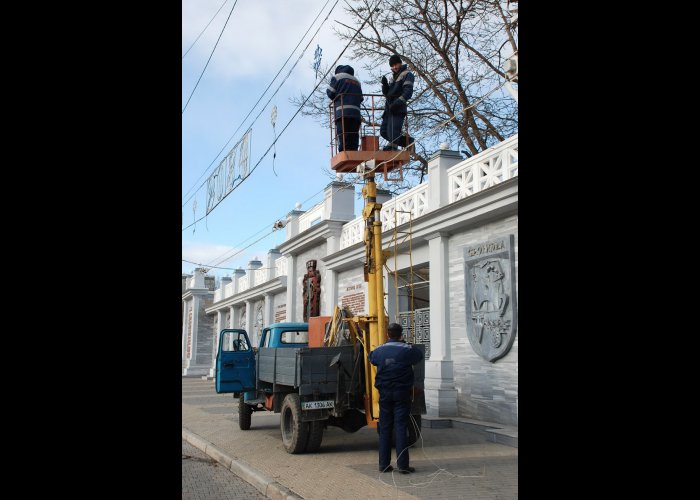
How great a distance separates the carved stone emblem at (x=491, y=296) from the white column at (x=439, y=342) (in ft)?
2.54

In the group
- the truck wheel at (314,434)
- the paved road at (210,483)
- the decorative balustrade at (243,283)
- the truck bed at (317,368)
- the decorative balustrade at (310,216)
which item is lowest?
the paved road at (210,483)

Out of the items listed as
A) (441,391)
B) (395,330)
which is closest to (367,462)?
(395,330)

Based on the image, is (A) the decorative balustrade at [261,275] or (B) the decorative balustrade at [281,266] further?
(A) the decorative balustrade at [261,275]

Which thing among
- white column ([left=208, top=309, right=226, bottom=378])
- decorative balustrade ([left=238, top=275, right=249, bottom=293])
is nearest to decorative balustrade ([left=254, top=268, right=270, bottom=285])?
decorative balustrade ([left=238, top=275, right=249, bottom=293])

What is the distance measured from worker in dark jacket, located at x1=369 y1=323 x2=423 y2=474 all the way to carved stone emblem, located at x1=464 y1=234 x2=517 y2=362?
4119 millimetres

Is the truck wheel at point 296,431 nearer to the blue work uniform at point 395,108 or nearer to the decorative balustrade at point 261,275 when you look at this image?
the blue work uniform at point 395,108

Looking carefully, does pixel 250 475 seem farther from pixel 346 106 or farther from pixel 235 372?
pixel 346 106

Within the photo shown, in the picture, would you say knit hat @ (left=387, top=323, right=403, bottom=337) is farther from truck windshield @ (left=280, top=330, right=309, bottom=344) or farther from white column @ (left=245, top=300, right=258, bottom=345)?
white column @ (left=245, top=300, right=258, bottom=345)

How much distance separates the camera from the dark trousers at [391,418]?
28.6ft

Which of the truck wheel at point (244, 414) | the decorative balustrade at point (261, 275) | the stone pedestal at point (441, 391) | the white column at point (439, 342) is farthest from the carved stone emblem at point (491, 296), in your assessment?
the decorative balustrade at point (261, 275)

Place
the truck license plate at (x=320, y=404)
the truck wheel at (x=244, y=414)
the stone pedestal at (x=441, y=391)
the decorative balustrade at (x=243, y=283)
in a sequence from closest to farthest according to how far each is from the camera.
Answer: the truck license plate at (x=320, y=404) → the stone pedestal at (x=441, y=391) → the truck wheel at (x=244, y=414) → the decorative balustrade at (x=243, y=283)

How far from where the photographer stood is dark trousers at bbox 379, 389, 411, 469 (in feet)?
28.6
